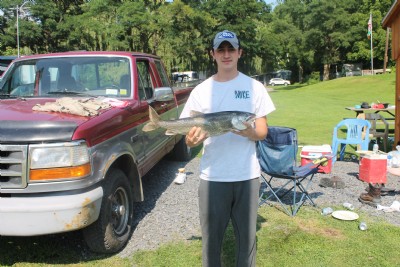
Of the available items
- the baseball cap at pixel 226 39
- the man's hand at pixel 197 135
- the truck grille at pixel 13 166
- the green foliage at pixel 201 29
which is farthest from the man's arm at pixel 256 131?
the green foliage at pixel 201 29

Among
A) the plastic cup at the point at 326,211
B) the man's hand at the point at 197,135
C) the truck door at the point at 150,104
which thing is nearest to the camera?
the man's hand at the point at 197,135

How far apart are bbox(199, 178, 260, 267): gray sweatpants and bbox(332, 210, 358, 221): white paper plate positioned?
2348 mm

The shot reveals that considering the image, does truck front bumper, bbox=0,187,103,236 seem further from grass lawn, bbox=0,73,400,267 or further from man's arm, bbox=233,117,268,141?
man's arm, bbox=233,117,268,141

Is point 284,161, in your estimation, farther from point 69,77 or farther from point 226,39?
point 69,77

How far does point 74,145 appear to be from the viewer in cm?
325

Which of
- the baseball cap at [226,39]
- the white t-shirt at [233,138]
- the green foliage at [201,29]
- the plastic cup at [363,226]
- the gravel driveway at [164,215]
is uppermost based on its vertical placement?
the green foliage at [201,29]

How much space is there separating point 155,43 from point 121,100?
3663 centimetres

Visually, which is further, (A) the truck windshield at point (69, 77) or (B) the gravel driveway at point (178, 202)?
(A) the truck windshield at point (69, 77)

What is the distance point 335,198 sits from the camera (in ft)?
18.9

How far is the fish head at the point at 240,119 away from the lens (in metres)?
2.53

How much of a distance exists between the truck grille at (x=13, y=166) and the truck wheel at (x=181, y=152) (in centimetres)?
483

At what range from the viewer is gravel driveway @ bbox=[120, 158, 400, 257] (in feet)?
14.7

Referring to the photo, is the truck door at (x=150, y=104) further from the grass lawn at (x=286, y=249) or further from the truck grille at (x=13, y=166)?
the truck grille at (x=13, y=166)

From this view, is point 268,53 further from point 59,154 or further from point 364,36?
point 59,154
